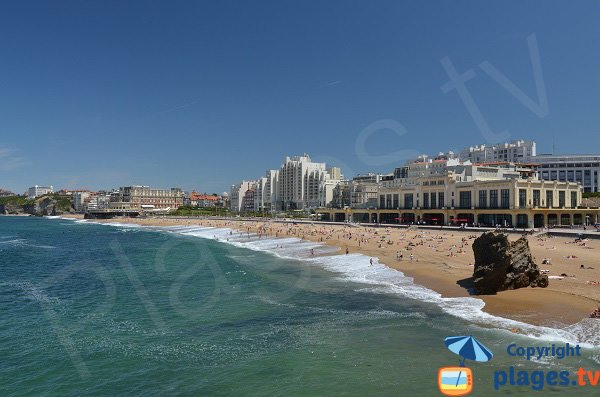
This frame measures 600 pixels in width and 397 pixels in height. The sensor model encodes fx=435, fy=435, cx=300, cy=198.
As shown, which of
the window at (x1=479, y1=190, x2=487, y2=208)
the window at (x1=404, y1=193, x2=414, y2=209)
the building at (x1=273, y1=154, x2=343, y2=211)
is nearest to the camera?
the window at (x1=479, y1=190, x2=487, y2=208)

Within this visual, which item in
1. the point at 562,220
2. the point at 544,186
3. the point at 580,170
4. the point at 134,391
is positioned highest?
the point at 580,170

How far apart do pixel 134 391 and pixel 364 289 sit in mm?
16583

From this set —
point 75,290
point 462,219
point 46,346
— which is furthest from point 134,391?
point 462,219

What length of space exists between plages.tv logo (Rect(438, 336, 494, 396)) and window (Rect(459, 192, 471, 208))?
6632cm

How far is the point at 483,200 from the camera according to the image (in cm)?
7294

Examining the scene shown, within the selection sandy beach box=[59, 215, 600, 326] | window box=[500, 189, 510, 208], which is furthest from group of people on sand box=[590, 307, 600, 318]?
window box=[500, 189, 510, 208]

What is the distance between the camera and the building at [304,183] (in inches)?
6260

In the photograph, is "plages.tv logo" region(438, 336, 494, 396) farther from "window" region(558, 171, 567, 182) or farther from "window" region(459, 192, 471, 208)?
"window" region(558, 171, 567, 182)

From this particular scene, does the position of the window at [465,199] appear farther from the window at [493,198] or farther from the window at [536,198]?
the window at [536,198]

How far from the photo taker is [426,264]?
35562mm

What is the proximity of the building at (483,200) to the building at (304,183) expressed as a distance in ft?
192

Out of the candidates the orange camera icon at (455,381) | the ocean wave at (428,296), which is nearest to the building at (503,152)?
the ocean wave at (428,296)

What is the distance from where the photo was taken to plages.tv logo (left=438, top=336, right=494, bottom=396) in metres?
11.2

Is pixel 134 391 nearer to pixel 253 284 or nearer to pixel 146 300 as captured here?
pixel 146 300
